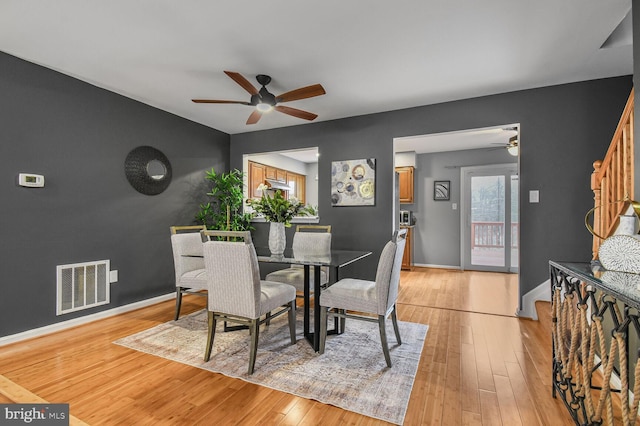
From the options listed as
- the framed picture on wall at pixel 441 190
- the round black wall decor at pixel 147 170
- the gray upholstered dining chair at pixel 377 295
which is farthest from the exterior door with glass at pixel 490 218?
the round black wall decor at pixel 147 170

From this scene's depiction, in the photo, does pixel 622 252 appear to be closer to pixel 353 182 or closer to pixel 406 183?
pixel 353 182

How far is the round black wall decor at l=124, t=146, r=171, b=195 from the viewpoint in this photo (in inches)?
138

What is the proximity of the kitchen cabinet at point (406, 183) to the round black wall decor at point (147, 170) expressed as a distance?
4310 mm

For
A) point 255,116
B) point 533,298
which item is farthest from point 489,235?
point 255,116

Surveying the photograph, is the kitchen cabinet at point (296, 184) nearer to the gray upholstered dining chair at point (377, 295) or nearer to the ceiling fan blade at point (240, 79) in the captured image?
the ceiling fan blade at point (240, 79)

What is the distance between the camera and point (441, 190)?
6141 mm

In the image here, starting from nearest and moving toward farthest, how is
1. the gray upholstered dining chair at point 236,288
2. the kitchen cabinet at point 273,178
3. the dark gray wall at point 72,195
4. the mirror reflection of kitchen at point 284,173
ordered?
the gray upholstered dining chair at point 236,288, the dark gray wall at point 72,195, the mirror reflection of kitchen at point 284,173, the kitchen cabinet at point 273,178

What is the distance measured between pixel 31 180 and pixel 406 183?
562 cm

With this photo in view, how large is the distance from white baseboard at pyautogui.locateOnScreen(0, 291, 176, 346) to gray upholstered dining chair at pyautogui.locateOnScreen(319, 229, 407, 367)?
8.13ft

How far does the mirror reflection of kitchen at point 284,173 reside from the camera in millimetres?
5379

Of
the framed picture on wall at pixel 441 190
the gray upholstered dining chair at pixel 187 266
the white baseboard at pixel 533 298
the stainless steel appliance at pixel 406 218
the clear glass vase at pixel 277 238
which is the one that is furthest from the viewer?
the stainless steel appliance at pixel 406 218

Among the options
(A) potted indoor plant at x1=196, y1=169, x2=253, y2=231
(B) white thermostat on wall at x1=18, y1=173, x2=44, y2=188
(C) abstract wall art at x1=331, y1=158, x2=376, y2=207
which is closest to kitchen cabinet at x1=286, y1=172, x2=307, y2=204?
(A) potted indoor plant at x1=196, y1=169, x2=253, y2=231

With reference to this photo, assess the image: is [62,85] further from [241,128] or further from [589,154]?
[589,154]

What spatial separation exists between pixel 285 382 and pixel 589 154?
355 centimetres
